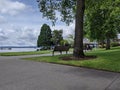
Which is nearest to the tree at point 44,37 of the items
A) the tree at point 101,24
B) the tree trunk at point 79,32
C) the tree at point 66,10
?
the tree at point 101,24

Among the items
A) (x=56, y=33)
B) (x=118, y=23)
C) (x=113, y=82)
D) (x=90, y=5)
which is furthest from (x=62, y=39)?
(x=113, y=82)

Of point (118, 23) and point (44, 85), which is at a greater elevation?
point (118, 23)

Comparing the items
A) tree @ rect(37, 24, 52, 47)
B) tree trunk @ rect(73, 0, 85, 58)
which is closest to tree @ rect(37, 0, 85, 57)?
tree trunk @ rect(73, 0, 85, 58)

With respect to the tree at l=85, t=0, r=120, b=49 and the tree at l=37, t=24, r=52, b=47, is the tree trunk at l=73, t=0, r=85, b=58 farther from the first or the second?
the tree at l=37, t=24, r=52, b=47

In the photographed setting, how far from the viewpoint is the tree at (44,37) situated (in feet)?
263

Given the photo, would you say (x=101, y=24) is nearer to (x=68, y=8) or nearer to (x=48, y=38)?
(x=68, y=8)

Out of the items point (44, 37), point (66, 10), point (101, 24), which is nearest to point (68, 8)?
point (66, 10)

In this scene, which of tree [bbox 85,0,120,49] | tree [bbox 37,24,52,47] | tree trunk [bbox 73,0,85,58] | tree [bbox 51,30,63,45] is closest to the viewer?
tree trunk [bbox 73,0,85,58]

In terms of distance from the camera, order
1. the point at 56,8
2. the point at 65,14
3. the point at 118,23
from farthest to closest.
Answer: the point at 118,23 → the point at 65,14 → the point at 56,8

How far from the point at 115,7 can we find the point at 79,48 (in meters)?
16.3

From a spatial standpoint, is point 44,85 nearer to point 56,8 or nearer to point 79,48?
point 79,48

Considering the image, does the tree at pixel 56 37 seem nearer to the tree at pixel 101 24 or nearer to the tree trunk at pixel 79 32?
the tree at pixel 101 24

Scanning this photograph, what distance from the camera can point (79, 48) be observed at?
18.2 m

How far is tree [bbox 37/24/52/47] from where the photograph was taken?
80125 mm
